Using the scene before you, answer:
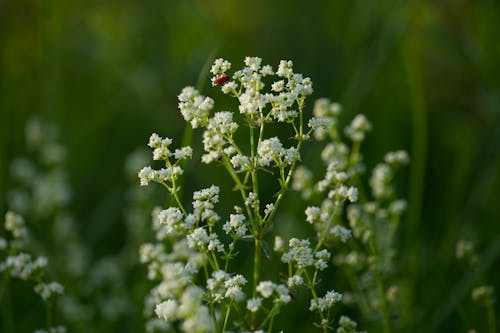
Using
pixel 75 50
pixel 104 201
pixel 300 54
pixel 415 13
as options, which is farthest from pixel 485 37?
pixel 75 50

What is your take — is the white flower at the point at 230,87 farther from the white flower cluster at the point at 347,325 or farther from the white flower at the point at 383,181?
the white flower at the point at 383,181

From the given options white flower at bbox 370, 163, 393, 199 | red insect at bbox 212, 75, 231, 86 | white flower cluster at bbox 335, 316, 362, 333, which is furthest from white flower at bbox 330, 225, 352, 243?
white flower at bbox 370, 163, 393, 199

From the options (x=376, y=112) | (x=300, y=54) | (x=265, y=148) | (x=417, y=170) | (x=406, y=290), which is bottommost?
(x=265, y=148)

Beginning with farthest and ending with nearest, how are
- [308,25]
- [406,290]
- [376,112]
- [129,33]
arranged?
[129,33], [308,25], [376,112], [406,290]

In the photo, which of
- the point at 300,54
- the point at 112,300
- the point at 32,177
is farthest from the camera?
the point at 300,54

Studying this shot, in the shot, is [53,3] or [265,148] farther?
[53,3]

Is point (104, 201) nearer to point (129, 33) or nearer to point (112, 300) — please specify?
point (112, 300)

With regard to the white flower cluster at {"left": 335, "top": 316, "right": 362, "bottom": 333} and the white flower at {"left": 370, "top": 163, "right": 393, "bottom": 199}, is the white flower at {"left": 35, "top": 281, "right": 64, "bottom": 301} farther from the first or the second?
the white flower at {"left": 370, "top": 163, "right": 393, "bottom": 199}
